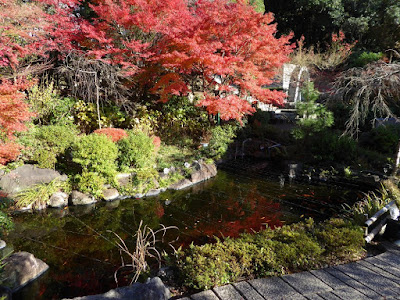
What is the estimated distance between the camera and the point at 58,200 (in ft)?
22.4

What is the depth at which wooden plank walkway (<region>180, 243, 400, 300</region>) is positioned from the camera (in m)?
3.17

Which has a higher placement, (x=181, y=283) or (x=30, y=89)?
(x=30, y=89)

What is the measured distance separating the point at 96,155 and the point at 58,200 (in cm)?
144

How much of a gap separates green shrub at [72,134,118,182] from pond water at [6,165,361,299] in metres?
0.89

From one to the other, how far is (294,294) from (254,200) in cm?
434

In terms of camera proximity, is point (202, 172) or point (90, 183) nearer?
point (90, 183)

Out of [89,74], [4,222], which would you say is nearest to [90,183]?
[4,222]

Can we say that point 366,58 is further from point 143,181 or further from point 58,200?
point 58,200

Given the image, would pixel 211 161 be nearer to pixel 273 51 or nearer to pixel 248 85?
pixel 248 85

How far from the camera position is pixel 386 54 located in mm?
16766

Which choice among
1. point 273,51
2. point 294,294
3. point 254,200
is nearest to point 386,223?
point 294,294

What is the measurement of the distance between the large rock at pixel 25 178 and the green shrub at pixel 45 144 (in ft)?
0.79

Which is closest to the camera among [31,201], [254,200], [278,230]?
[278,230]

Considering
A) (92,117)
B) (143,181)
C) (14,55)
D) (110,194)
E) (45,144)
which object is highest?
(14,55)
